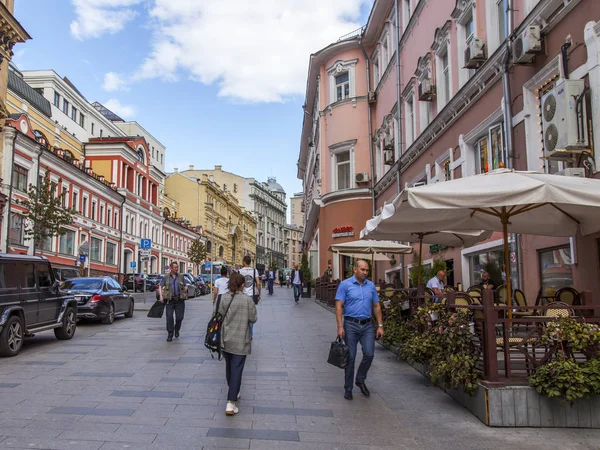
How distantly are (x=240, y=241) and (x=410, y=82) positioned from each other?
3352 inches

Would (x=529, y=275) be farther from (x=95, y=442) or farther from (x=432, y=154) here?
(x=95, y=442)

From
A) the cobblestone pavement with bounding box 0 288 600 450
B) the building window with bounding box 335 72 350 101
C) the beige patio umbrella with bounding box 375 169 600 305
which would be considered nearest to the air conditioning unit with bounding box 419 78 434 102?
the beige patio umbrella with bounding box 375 169 600 305

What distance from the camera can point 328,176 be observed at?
31969 millimetres

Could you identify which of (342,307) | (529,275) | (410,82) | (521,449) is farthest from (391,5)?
(521,449)

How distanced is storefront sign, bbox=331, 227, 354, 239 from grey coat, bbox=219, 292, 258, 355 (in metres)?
23.0

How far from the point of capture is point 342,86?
103 ft

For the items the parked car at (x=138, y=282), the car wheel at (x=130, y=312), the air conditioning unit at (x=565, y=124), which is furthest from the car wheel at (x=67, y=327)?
the parked car at (x=138, y=282)

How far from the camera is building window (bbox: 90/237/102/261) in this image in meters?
44.4

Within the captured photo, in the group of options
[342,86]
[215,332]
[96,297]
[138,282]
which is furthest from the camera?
[138,282]

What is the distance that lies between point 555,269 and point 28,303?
398 inches

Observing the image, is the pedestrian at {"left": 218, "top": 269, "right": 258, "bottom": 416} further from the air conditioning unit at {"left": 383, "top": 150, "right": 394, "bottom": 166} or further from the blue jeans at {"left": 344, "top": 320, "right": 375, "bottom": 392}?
the air conditioning unit at {"left": 383, "top": 150, "right": 394, "bottom": 166}

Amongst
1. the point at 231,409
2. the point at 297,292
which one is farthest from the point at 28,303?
the point at 297,292

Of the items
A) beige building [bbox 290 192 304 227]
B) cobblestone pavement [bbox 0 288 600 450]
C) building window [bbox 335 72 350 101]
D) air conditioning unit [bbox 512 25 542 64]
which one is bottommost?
cobblestone pavement [bbox 0 288 600 450]

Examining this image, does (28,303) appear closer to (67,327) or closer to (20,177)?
(67,327)
